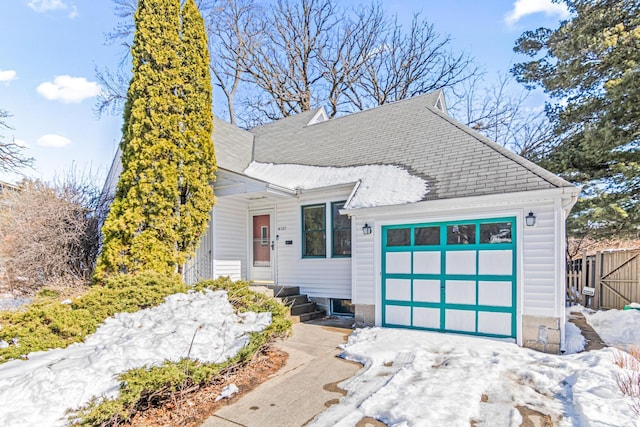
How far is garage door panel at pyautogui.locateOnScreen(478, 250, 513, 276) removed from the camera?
6391mm

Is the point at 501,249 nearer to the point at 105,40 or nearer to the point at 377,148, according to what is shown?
the point at 377,148

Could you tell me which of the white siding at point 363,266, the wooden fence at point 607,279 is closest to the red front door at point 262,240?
the white siding at point 363,266

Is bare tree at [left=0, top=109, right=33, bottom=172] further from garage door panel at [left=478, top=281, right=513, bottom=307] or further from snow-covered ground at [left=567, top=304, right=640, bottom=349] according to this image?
snow-covered ground at [left=567, top=304, right=640, bottom=349]

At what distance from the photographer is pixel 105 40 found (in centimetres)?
1672

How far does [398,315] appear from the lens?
7516 millimetres

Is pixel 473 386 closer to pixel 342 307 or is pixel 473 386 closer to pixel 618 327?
pixel 342 307

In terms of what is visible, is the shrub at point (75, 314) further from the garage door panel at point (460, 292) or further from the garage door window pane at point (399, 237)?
the garage door panel at point (460, 292)

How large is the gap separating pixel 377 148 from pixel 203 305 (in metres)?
6.31

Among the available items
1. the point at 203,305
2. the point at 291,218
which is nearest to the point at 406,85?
the point at 291,218

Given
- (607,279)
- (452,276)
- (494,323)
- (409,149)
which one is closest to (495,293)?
(494,323)

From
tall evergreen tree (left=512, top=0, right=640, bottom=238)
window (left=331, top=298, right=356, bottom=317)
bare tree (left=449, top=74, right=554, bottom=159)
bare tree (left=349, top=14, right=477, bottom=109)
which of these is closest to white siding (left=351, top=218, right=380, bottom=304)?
window (left=331, top=298, right=356, bottom=317)

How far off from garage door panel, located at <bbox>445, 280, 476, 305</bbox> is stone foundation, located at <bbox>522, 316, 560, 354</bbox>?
94 centimetres

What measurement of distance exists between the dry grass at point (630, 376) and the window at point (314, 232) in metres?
6.11

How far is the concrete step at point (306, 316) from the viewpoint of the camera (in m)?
8.39
